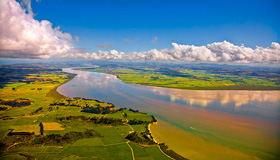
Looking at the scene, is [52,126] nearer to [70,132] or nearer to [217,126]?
[70,132]

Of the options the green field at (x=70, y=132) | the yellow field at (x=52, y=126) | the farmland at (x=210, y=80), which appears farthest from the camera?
the farmland at (x=210, y=80)

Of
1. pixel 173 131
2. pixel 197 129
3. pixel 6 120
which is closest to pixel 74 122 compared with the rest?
pixel 6 120

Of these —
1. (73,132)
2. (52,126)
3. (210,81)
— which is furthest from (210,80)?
(52,126)

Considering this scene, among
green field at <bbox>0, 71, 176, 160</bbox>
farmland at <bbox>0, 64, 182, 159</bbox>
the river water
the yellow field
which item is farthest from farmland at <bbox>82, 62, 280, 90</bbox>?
the yellow field

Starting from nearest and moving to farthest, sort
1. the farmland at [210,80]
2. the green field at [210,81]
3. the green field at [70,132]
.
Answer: the green field at [70,132] < the green field at [210,81] < the farmland at [210,80]

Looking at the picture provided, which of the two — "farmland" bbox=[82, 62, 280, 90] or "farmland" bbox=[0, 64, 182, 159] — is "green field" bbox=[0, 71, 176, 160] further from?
"farmland" bbox=[82, 62, 280, 90]

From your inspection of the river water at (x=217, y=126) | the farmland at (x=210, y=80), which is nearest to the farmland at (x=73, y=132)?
the river water at (x=217, y=126)

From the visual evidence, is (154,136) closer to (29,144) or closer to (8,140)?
(29,144)

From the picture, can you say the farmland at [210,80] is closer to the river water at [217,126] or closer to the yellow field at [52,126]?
the river water at [217,126]
